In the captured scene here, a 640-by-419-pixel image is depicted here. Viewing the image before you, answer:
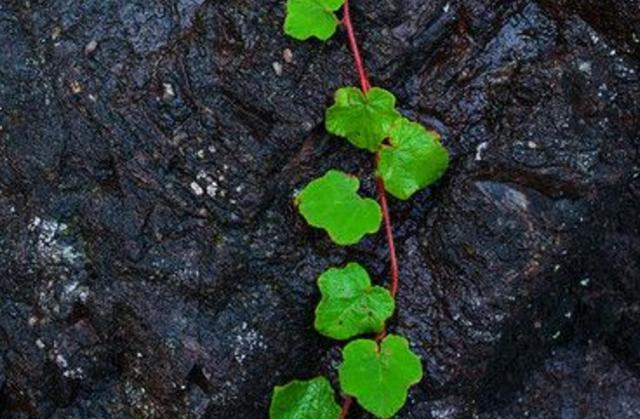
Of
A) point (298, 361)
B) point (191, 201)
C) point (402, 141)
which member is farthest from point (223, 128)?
point (298, 361)

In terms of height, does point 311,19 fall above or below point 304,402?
above

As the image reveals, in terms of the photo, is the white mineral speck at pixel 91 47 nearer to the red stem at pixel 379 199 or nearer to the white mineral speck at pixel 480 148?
the red stem at pixel 379 199

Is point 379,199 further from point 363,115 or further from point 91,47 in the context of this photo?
point 91,47

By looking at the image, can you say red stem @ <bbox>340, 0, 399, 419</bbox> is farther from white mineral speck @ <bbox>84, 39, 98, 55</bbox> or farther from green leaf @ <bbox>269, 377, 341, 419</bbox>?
white mineral speck @ <bbox>84, 39, 98, 55</bbox>

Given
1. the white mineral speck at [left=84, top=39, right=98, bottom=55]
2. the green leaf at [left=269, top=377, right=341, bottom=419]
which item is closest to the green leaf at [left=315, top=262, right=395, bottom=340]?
the green leaf at [left=269, top=377, right=341, bottom=419]

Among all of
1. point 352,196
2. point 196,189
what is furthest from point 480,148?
point 196,189

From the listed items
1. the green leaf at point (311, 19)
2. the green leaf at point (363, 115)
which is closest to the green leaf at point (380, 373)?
the green leaf at point (363, 115)

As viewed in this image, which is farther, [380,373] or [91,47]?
[91,47]

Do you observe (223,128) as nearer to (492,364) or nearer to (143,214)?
(143,214)
